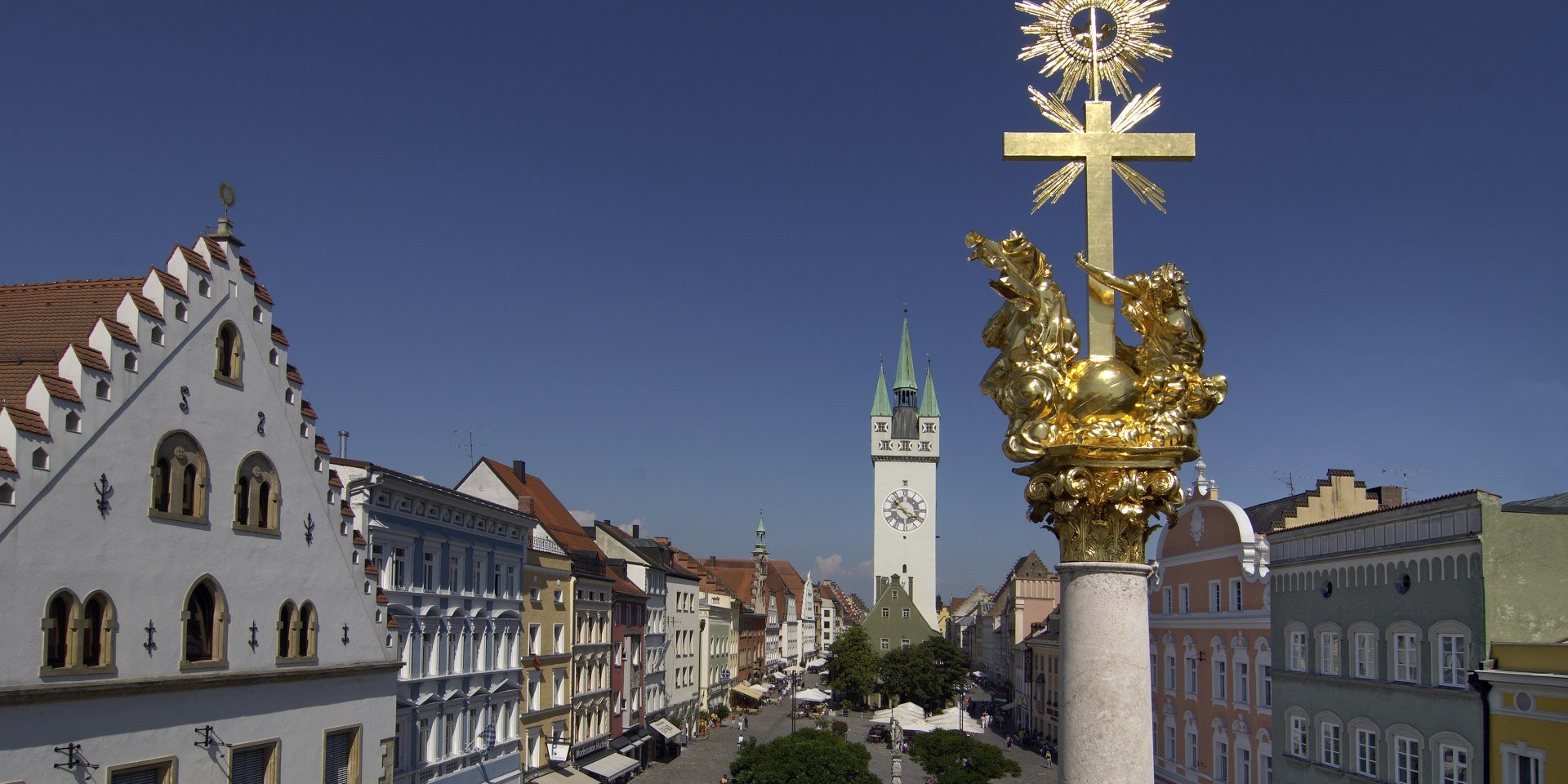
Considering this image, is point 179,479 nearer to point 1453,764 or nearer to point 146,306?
point 146,306

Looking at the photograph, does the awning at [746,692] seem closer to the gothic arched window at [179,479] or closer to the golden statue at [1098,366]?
the gothic arched window at [179,479]

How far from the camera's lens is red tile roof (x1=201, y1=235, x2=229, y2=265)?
23.2 meters

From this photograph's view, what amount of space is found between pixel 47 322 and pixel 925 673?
8101 centimetres

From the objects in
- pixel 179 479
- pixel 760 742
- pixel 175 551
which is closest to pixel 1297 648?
pixel 175 551

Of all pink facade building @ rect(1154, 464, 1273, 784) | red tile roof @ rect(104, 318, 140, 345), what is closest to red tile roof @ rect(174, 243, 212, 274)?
red tile roof @ rect(104, 318, 140, 345)

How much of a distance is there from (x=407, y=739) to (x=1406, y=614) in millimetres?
25533

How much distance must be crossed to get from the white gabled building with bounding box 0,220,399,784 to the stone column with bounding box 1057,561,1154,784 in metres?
15.0

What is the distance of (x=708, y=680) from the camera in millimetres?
85250

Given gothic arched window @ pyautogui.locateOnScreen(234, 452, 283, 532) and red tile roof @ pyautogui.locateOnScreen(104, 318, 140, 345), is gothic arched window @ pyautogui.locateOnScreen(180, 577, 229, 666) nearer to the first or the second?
gothic arched window @ pyautogui.locateOnScreen(234, 452, 283, 532)

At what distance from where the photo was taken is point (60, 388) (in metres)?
19.0

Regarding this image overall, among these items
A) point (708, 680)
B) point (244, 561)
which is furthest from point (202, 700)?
point (708, 680)

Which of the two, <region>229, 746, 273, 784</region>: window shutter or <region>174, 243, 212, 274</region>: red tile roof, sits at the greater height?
<region>174, 243, 212, 274</region>: red tile roof

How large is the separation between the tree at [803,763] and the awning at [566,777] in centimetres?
866

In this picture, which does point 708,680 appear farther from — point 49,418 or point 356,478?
point 49,418
